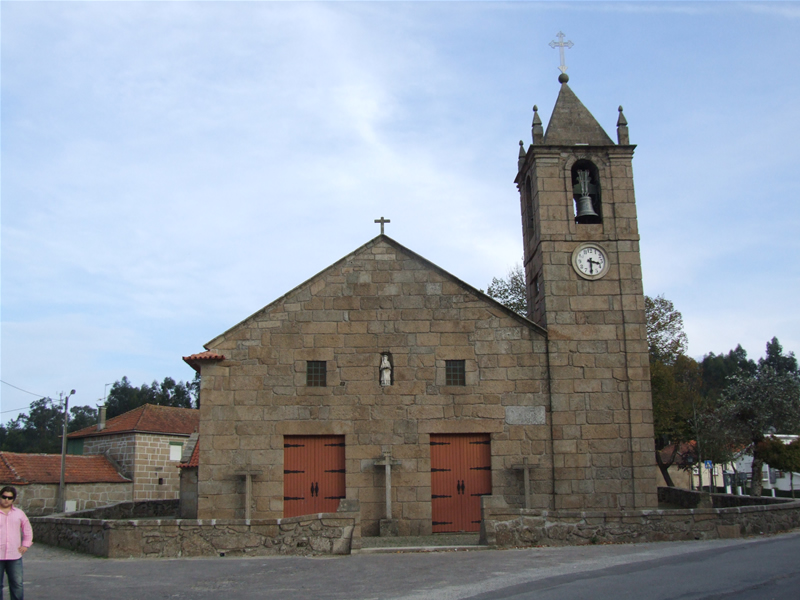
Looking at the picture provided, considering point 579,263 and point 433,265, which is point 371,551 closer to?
point 433,265

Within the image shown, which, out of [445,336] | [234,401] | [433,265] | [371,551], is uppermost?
[433,265]

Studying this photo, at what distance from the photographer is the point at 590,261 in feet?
59.1

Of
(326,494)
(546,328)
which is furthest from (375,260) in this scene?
(326,494)

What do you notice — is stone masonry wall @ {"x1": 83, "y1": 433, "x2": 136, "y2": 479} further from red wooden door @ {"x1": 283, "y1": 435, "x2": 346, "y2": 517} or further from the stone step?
the stone step

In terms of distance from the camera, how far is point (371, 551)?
42.8ft

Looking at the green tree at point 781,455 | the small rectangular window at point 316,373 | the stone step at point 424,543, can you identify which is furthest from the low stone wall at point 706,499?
the small rectangular window at point 316,373

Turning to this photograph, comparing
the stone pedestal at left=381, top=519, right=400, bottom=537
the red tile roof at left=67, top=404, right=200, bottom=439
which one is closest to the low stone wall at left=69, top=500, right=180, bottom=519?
the stone pedestal at left=381, top=519, right=400, bottom=537

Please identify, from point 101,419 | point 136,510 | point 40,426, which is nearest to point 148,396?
point 40,426

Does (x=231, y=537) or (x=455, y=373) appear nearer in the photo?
(x=231, y=537)

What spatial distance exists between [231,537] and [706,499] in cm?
1211

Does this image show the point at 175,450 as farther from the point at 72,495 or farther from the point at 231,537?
the point at 231,537

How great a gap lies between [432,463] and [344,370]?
3063 millimetres

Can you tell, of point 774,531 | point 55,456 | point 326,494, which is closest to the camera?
point 774,531

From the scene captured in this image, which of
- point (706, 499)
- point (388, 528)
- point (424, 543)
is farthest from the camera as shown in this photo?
point (706, 499)
